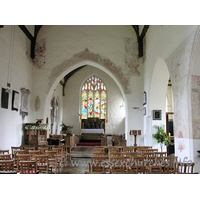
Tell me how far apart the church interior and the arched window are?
106cm

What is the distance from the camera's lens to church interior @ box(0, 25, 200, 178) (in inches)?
248

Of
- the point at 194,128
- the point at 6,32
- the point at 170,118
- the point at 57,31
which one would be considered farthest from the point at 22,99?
the point at 170,118

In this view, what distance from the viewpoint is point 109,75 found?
42.5 feet

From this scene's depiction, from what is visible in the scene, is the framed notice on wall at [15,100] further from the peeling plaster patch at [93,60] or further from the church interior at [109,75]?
the peeling plaster patch at [93,60]

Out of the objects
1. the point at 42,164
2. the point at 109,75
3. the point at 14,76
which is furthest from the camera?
the point at 109,75

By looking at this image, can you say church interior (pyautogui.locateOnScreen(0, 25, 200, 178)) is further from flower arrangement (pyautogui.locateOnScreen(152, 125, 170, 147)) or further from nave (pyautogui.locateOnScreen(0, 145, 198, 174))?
nave (pyautogui.locateOnScreen(0, 145, 198, 174))

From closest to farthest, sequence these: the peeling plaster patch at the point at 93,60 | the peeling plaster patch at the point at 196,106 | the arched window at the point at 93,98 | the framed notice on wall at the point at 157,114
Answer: the peeling plaster patch at the point at 196,106
the framed notice on wall at the point at 157,114
the peeling plaster patch at the point at 93,60
the arched window at the point at 93,98

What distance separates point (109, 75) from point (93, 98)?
5611 mm

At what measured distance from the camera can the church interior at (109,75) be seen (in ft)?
20.7

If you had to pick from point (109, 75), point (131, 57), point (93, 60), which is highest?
point (131, 57)

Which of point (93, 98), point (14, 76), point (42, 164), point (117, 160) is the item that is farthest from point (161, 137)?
point (93, 98)

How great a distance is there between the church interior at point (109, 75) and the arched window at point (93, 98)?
106cm

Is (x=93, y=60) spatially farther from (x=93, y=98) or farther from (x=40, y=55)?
(x=93, y=98)

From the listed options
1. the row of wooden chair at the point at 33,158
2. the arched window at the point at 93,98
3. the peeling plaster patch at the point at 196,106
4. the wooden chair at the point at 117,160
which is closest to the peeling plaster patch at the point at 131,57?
the peeling plaster patch at the point at 196,106
